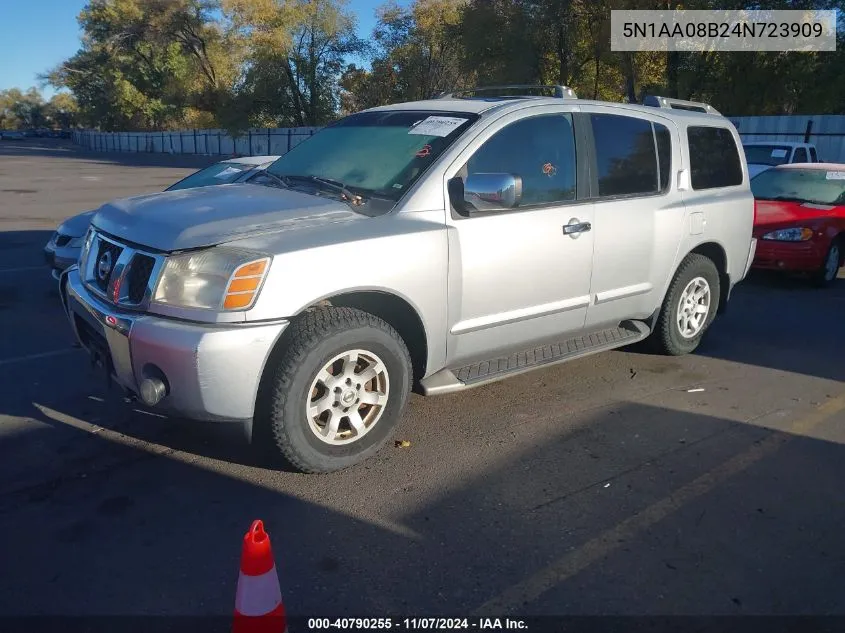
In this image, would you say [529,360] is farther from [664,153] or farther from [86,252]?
[86,252]

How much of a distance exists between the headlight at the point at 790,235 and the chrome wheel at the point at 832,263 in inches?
16.1

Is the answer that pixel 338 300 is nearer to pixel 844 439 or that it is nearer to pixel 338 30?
pixel 844 439

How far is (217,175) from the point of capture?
27.3 ft

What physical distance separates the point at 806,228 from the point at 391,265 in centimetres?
699

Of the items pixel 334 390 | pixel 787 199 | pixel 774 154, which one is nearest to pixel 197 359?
pixel 334 390

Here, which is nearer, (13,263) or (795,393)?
(795,393)

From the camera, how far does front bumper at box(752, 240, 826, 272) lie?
8.88 m

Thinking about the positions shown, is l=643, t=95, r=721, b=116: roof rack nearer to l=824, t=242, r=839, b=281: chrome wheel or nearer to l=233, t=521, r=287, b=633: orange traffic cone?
l=824, t=242, r=839, b=281: chrome wheel

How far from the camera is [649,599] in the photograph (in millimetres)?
2904

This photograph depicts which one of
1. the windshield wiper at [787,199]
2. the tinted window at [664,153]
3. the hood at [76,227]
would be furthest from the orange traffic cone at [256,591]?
the windshield wiper at [787,199]

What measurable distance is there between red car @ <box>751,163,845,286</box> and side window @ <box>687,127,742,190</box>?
265 centimetres

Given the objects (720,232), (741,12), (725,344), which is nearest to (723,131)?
(720,232)

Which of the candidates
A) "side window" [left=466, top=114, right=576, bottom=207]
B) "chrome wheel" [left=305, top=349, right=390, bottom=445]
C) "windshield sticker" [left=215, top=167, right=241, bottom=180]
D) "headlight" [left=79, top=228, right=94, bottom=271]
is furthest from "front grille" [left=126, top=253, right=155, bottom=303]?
"windshield sticker" [left=215, top=167, right=241, bottom=180]

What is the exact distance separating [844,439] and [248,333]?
3.59 m
